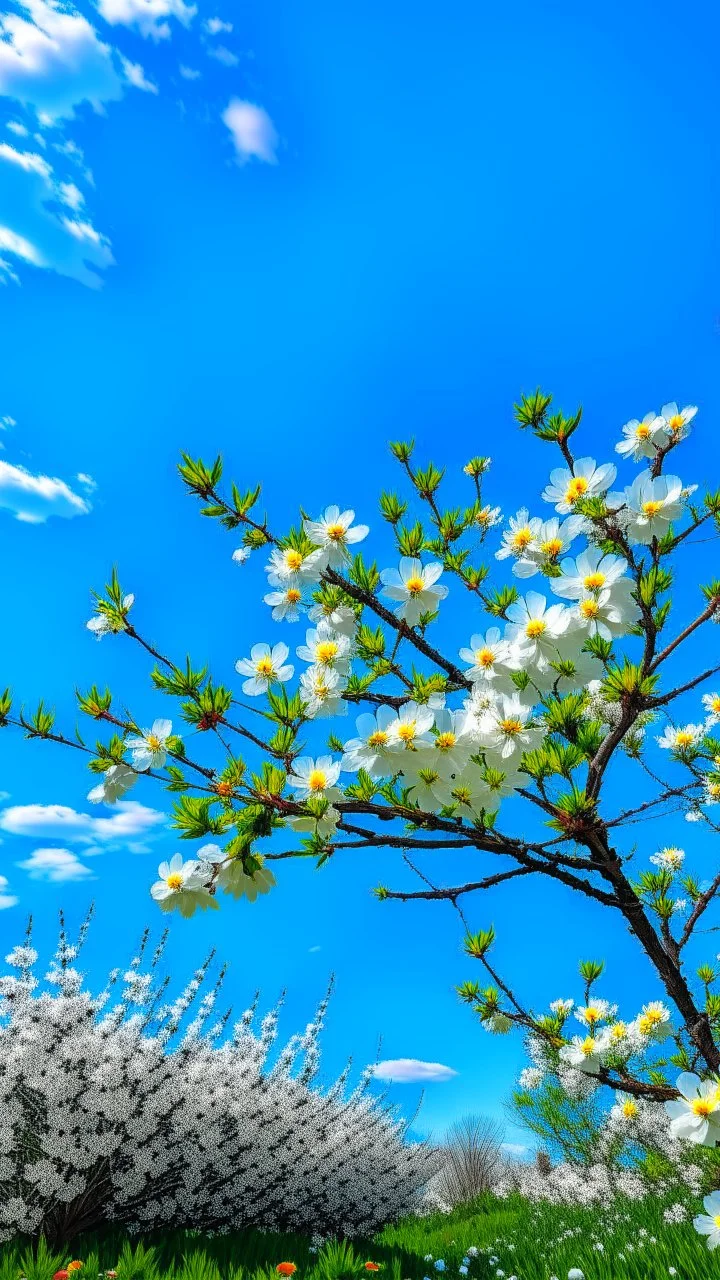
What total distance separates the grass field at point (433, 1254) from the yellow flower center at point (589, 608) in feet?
11.9

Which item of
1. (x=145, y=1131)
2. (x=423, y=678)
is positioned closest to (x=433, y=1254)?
(x=145, y=1131)

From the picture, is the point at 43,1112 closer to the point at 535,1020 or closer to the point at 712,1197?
the point at 535,1020

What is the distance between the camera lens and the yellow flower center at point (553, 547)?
2627mm

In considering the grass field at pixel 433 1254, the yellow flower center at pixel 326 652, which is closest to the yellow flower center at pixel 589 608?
the yellow flower center at pixel 326 652

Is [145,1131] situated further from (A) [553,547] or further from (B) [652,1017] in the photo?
(A) [553,547]

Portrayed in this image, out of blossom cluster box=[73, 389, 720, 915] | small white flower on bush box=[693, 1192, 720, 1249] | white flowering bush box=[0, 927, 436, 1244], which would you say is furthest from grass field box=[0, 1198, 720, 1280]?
blossom cluster box=[73, 389, 720, 915]

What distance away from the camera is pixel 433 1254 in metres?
6.22

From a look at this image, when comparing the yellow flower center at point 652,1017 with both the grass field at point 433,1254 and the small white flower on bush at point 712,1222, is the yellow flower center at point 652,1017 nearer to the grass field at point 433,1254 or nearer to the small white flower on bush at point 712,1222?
the grass field at point 433,1254

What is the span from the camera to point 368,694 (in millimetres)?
2904

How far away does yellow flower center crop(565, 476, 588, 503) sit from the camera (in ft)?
9.36

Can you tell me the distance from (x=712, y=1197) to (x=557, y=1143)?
8.65 meters

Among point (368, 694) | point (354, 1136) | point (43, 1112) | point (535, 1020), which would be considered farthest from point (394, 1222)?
point (368, 694)

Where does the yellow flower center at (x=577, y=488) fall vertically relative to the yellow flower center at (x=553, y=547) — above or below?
above

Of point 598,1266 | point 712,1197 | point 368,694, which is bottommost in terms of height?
→ point 598,1266
